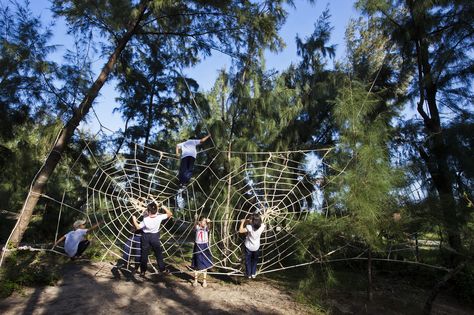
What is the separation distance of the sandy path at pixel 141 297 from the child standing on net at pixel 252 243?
60cm

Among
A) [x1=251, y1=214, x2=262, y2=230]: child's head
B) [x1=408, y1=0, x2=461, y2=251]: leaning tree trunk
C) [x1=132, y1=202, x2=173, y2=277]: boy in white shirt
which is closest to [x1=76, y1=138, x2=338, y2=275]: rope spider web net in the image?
[x1=251, y1=214, x2=262, y2=230]: child's head

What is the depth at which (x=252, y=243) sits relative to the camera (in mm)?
6406

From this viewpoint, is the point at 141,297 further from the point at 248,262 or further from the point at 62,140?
the point at 62,140

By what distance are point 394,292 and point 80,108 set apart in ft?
24.9

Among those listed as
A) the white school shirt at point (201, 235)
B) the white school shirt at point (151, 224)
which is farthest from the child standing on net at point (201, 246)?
the white school shirt at point (151, 224)

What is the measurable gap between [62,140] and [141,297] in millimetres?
3430

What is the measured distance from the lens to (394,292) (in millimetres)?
8297

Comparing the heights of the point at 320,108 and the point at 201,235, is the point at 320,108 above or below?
above

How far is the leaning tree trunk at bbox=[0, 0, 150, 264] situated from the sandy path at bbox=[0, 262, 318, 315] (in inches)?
49.1

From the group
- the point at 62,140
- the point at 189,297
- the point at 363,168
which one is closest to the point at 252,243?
the point at 189,297

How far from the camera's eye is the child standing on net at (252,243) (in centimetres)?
→ 643

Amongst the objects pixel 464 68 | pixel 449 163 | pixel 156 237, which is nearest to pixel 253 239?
pixel 156 237

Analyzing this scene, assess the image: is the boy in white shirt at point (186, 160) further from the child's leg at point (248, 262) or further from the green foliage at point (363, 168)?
the green foliage at point (363, 168)

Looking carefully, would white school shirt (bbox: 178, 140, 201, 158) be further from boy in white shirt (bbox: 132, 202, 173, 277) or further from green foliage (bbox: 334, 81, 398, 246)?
green foliage (bbox: 334, 81, 398, 246)
